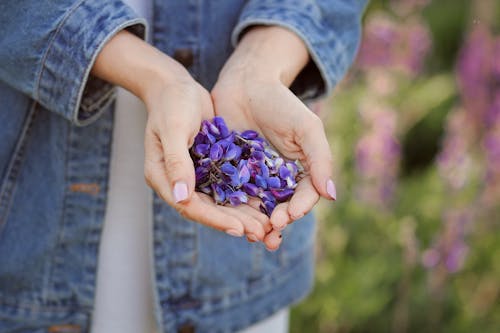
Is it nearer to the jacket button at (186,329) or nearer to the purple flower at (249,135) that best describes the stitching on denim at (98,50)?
the purple flower at (249,135)

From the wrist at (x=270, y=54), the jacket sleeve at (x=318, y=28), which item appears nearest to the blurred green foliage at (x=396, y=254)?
the jacket sleeve at (x=318, y=28)

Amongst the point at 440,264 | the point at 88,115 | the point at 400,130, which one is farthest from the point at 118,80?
the point at 400,130

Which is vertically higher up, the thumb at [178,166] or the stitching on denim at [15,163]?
the thumb at [178,166]

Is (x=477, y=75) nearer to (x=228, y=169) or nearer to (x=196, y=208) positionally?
(x=228, y=169)

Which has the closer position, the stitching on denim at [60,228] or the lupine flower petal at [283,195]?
the lupine flower petal at [283,195]

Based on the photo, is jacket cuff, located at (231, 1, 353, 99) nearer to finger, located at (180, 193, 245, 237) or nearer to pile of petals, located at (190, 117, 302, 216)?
pile of petals, located at (190, 117, 302, 216)

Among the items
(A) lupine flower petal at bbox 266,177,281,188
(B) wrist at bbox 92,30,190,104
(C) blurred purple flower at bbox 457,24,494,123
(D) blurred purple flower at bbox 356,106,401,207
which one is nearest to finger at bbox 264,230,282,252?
(A) lupine flower petal at bbox 266,177,281,188
